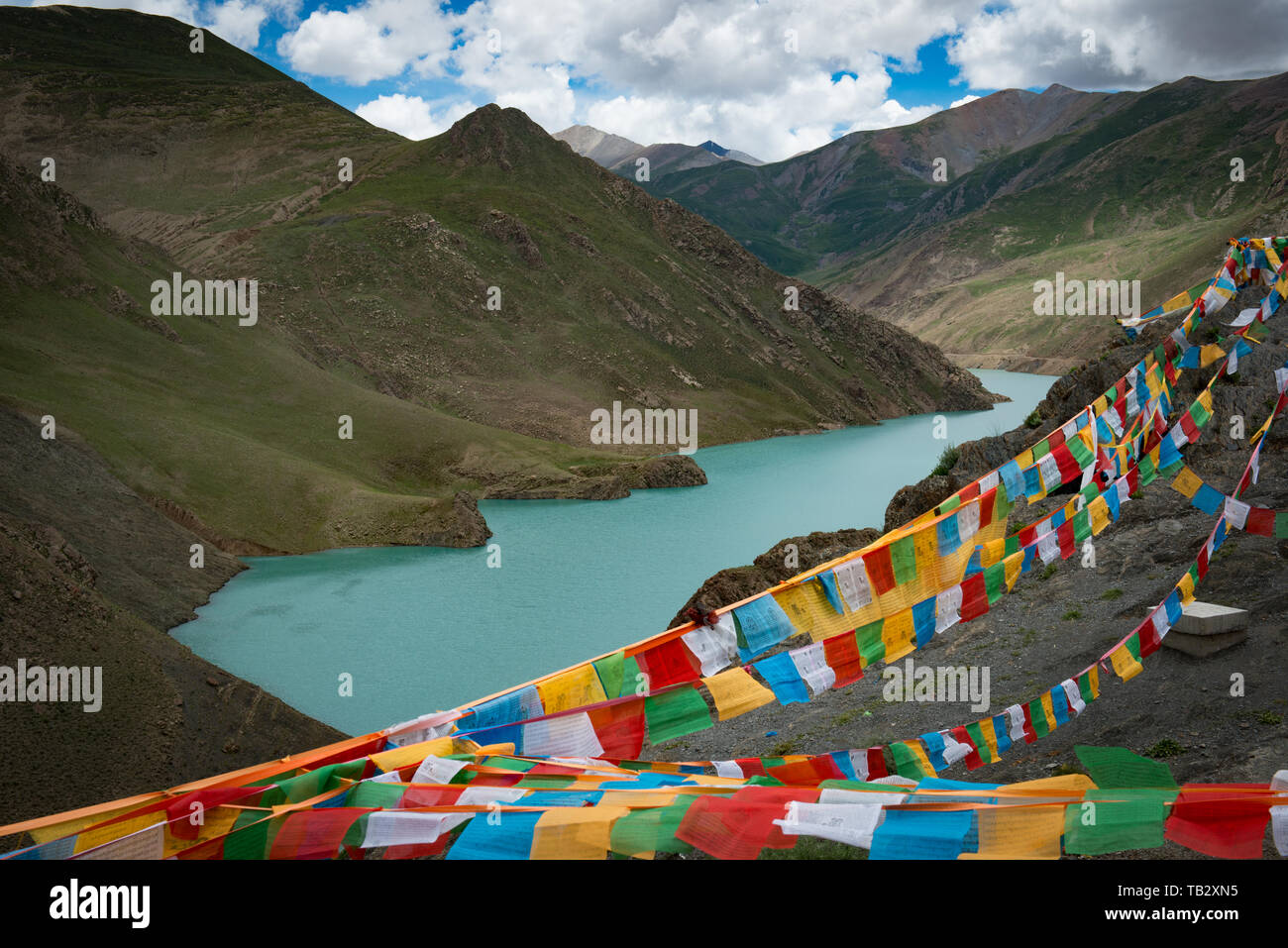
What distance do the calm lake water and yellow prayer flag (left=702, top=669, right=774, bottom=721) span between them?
42.6 ft

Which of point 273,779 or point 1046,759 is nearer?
point 273,779

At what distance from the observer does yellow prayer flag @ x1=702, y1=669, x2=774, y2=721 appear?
6.71 metres

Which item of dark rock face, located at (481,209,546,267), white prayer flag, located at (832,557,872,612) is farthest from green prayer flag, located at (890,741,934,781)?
dark rock face, located at (481,209,546,267)

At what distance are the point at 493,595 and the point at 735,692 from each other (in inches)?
952

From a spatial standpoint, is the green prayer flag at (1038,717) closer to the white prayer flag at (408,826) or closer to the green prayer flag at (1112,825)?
the green prayer flag at (1112,825)

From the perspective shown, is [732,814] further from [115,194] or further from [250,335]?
[115,194]

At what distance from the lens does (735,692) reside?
6816 mm

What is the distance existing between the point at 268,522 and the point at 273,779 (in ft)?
109

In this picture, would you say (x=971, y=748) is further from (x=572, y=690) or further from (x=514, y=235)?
(x=514, y=235)

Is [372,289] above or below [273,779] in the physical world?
above

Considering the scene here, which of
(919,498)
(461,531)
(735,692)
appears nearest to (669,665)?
(735,692)

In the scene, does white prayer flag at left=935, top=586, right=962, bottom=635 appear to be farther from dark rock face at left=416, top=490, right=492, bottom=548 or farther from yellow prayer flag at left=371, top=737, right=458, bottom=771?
dark rock face at left=416, top=490, right=492, bottom=548
